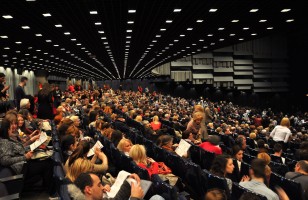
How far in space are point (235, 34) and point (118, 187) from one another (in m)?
19.5

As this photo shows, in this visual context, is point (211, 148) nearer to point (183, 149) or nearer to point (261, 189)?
point (183, 149)

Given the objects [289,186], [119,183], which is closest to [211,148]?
[289,186]

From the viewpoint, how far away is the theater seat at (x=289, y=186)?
472 centimetres

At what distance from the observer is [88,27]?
54.5ft

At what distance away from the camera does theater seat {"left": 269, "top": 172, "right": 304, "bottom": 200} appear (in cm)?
472

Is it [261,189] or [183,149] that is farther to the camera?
[183,149]

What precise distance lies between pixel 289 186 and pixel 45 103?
7.66 meters

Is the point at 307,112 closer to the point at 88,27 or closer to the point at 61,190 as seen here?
the point at 88,27

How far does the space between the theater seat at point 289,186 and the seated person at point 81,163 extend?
2.11m

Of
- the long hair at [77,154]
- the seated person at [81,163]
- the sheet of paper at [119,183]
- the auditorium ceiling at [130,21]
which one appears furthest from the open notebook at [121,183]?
the auditorium ceiling at [130,21]

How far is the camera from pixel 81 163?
439 centimetres

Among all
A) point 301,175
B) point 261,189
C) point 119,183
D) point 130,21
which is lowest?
point 301,175

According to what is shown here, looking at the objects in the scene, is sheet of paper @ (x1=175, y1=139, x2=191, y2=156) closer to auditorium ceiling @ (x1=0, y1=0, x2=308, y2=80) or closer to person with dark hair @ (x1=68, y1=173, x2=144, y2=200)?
person with dark hair @ (x1=68, y1=173, x2=144, y2=200)

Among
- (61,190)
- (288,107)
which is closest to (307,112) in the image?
(288,107)
